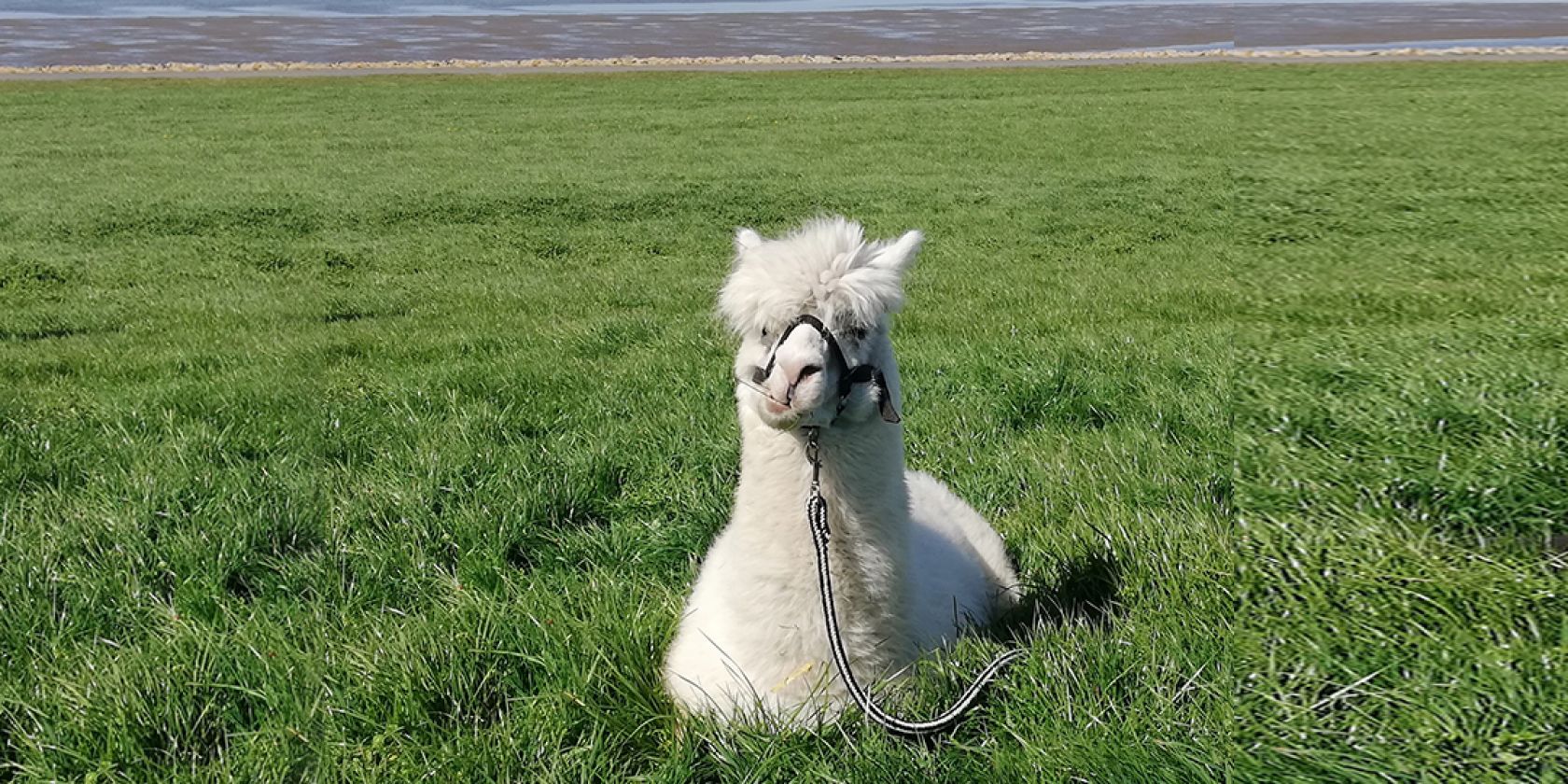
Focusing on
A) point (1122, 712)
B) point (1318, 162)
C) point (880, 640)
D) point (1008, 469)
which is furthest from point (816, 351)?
point (1318, 162)

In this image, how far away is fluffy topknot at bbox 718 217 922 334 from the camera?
314 centimetres

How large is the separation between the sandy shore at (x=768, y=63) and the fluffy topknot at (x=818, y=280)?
4236cm

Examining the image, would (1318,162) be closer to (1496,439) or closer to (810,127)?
(810,127)

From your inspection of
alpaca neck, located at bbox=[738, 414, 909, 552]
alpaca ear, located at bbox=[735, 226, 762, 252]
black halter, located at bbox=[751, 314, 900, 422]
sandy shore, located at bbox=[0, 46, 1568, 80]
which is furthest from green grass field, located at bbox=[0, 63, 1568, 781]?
sandy shore, located at bbox=[0, 46, 1568, 80]

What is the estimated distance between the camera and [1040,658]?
327 centimetres

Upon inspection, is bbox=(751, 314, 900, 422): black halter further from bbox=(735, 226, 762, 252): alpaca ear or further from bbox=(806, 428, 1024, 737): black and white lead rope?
bbox=(735, 226, 762, 252): alpaca ear

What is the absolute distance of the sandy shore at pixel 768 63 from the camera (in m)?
43.8

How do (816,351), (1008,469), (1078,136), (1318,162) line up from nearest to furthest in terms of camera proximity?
(816,351)
(1008,469)
(1318,162)
(1078,136)

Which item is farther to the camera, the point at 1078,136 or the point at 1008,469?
the point at 1078,136

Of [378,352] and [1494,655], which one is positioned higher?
[1494,655]

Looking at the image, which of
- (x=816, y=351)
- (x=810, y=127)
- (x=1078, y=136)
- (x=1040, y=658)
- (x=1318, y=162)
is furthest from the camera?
(x=810, y=127)

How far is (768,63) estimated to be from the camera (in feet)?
157

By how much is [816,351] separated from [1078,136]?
80.6 ft

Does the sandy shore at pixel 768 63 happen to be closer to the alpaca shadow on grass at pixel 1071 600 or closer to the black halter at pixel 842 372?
the alpaca shadow on grass at pixel 1071 600
